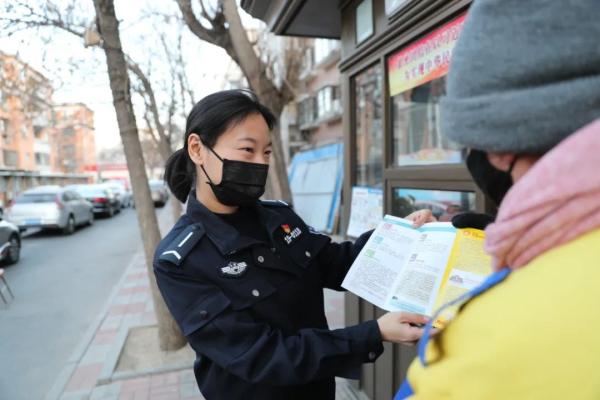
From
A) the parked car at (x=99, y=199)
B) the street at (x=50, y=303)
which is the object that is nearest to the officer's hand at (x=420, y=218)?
the street at (x=50, y=303)

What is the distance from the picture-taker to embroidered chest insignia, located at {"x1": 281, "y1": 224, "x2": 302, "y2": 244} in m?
1.65

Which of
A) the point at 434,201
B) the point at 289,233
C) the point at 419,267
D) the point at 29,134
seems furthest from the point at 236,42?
the point at 29,134

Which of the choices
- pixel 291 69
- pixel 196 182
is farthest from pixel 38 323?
pixel 291 69

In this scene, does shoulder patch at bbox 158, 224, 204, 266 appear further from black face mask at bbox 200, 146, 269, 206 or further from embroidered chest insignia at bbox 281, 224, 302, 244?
embroidered chest insignia at bbox 281, 224, 302, 244

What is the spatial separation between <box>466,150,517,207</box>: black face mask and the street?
4168 millimetres

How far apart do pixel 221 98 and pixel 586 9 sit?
1.21m

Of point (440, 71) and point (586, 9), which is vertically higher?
point (440, 71)

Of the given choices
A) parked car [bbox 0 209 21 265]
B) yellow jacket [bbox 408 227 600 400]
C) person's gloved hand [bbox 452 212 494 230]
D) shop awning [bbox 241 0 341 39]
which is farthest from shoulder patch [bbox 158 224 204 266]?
parked car [bbox 0 209 21 265]

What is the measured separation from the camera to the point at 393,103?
2.66 meters

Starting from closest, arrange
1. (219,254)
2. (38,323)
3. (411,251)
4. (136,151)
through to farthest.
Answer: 1. (411,251)
2. (219,254)
3. (136,151)
4. (38,323)

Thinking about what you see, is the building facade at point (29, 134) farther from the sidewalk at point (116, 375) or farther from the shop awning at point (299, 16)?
the shop awning at point (299, 16)

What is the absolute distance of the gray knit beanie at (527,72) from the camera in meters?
0.60

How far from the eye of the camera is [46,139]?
42.5 m

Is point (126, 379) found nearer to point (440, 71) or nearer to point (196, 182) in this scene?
point (196, 182)
